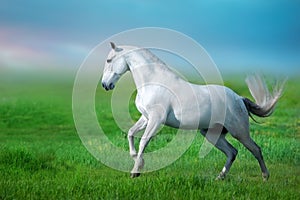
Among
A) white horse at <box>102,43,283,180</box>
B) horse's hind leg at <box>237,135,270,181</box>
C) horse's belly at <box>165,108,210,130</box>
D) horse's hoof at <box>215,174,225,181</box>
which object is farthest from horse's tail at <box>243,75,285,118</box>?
horse's hoof at <box>215,174,225,181</box>

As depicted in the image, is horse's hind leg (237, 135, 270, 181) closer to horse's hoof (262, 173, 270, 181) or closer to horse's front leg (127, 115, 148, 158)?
horse's hoof (262, 173, 270, 181)

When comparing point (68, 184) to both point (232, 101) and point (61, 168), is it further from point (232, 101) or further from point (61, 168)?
point (232, 101)

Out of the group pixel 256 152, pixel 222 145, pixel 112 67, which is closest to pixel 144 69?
pixel 112 67

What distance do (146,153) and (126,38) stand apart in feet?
2.66

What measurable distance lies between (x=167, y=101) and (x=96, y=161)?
728 millimetres

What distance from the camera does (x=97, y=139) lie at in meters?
3.91

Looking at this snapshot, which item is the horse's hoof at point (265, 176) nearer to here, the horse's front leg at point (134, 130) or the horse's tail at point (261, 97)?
the horse's tail at point (261, 97)

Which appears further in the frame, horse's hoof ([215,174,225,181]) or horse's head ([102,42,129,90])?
horse's hoof ([215,174,225,181])

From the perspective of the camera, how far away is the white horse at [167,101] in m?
3.39

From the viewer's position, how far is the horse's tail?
3705 millimetres

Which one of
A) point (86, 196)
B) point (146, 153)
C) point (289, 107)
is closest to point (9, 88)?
point (146, 153)

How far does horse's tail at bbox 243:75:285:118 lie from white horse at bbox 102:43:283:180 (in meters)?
0.11

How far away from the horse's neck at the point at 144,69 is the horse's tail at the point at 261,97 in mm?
605

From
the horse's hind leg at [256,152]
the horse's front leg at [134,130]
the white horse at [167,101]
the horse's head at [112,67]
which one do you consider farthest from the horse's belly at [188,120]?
the horse's head at [112,67]
